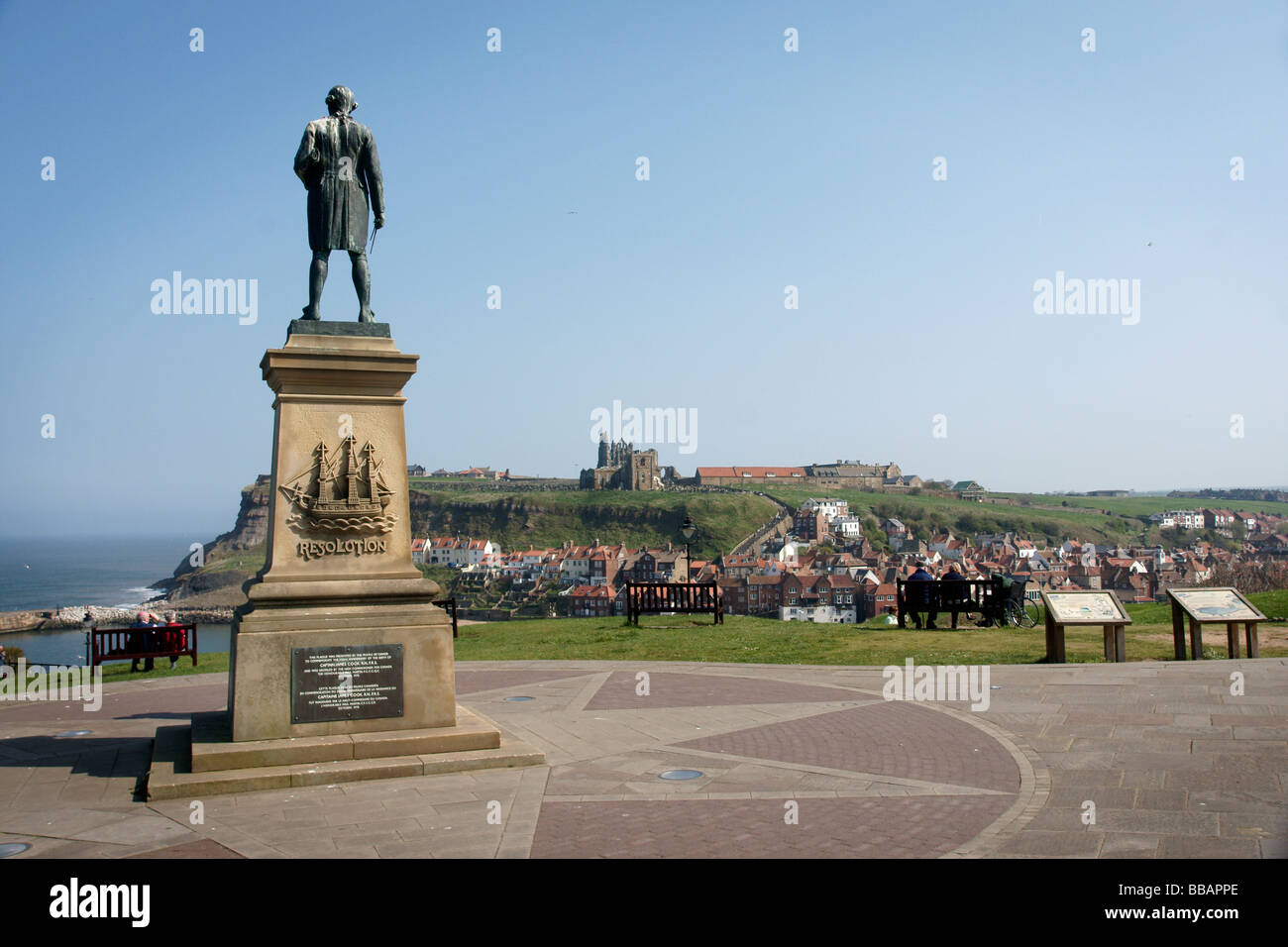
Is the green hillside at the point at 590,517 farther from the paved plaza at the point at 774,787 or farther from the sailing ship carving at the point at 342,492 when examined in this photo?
the sailing ship carving at the point at 342,492

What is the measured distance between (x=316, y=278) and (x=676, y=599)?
14417mm

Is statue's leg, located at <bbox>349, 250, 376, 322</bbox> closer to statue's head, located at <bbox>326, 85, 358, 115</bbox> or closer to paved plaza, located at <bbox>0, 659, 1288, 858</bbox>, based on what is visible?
statue's head, located at <bbox>326, 85, 358, 115</bbox>

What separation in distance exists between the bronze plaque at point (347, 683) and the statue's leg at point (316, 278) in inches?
120

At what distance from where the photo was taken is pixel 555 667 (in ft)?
45.3

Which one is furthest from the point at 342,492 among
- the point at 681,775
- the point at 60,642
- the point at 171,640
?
the point at 60,642

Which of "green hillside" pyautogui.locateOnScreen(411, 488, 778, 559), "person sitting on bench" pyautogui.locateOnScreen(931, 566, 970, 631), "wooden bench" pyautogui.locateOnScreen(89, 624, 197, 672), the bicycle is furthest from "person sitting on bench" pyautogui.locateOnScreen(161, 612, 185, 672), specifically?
"green hillside" pyautogui.locateOnScreen(411, 488, 778, 559)

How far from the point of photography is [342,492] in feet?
26.8

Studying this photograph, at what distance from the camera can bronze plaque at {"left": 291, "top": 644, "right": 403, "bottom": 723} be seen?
25.1ft

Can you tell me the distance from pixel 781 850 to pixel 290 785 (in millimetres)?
3770

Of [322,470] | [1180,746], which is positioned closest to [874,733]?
[1180,746]

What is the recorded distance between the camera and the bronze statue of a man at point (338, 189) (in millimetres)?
8641

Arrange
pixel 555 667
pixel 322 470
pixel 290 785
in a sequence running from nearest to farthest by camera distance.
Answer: pixel 290 785, pixel 322 470, pixel 555 667
